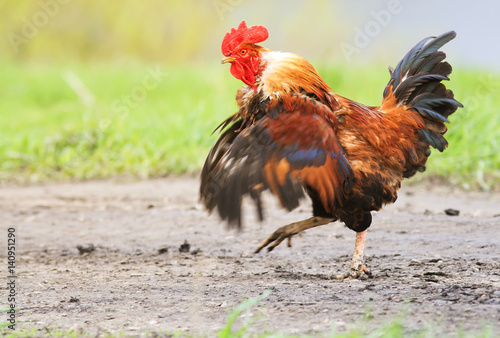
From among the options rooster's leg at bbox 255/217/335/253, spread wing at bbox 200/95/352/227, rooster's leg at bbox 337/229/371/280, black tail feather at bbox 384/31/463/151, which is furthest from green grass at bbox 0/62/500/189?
spread wing at bbox 200/95/352/227

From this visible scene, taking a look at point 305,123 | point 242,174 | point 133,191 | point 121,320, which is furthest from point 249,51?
point 133,191

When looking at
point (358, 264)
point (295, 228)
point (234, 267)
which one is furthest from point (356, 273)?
point (234, 267)

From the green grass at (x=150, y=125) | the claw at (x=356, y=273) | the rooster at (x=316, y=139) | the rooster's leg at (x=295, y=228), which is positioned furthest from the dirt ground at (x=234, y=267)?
the green grass at (x=150, y=125)

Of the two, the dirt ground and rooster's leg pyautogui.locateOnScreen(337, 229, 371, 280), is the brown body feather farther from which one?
the dirt ground

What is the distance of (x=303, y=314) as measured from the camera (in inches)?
126

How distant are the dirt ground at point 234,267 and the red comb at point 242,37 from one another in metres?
1.49

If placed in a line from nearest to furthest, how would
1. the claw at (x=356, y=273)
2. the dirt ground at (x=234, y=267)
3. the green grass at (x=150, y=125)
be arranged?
1. the dirt ground at (x=234, y=267)
2. the claw at (x=356, y=273)
3. the green grass at (x=150, y=125)

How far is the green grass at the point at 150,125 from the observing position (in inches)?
320

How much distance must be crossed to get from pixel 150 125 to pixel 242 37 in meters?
5.79

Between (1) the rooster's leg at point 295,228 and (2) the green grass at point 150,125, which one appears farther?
(2) the green grass at point 150,125

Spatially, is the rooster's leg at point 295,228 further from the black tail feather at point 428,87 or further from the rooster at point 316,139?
the black tail feather at point 428,87

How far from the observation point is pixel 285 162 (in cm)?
347

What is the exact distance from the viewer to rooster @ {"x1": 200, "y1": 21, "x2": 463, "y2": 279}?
138 inches

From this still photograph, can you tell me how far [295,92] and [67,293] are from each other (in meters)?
1.85
